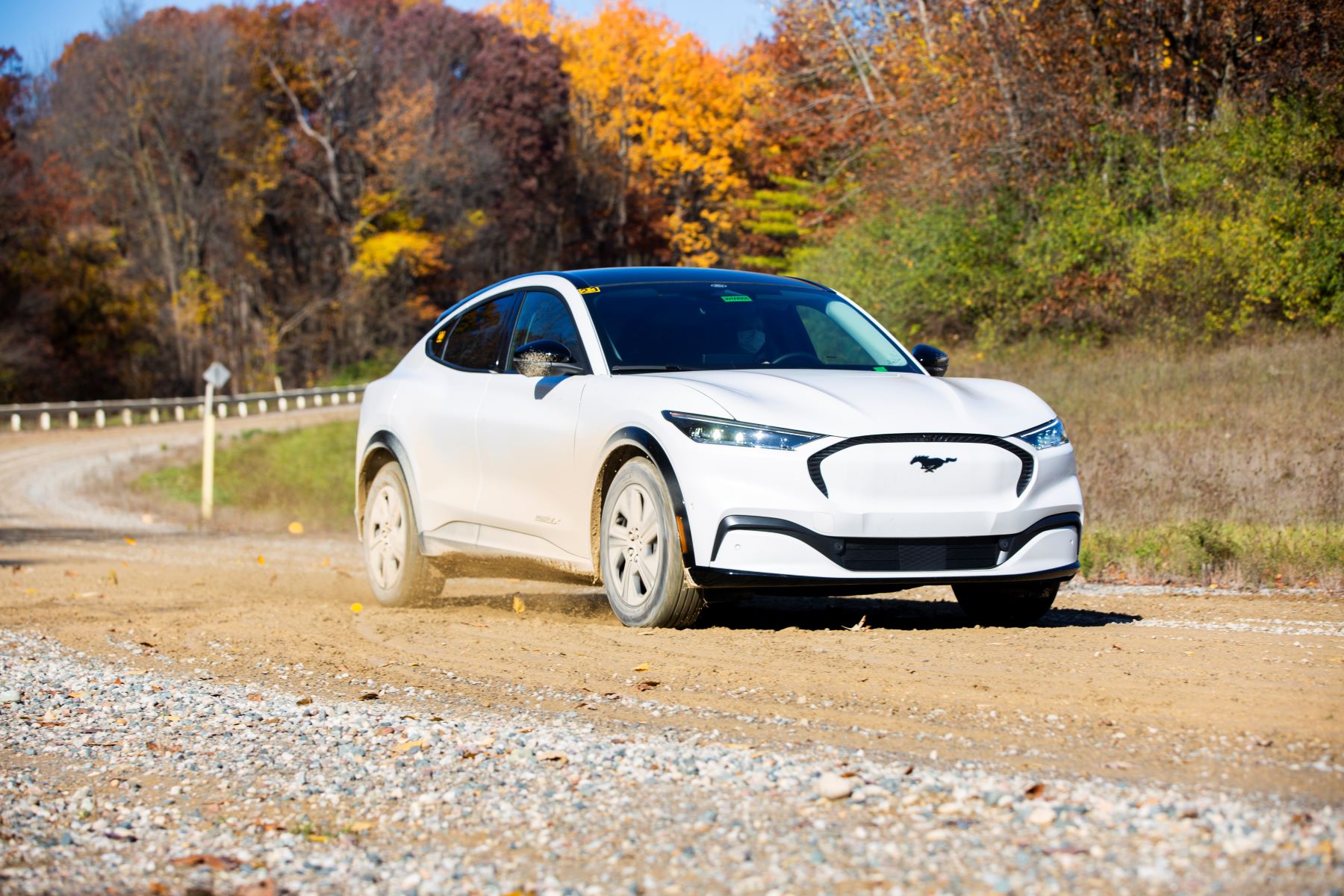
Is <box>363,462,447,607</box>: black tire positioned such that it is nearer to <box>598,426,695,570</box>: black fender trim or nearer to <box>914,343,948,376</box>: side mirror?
<box>598,426,695,570</box>: black fender trim

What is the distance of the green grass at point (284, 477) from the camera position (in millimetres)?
27938

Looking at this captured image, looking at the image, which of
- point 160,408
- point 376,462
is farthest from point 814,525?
point 160,408

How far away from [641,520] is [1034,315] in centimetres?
2084

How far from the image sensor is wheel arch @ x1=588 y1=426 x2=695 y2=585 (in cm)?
665

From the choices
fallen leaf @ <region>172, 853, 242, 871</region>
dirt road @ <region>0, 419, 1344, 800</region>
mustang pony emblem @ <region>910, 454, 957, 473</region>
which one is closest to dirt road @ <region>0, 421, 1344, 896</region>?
dirt road @ <region>0, 419, 1344, 800</region>

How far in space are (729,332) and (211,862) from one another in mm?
4777

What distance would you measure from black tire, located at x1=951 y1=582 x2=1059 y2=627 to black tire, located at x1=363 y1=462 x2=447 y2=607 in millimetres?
3351

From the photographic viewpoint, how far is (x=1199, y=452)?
15922 millimetres

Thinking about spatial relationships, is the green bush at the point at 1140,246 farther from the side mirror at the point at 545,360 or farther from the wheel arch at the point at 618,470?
the wheel arch at the point at 618,470

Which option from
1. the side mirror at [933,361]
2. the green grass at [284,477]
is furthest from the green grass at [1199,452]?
the side mirror at [933,361]

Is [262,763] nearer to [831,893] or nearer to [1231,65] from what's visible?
[831,893]

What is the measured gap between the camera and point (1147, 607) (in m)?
8.44

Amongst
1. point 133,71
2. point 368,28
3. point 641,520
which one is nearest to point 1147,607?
point 641,520

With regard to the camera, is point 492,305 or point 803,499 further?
point 492,305
